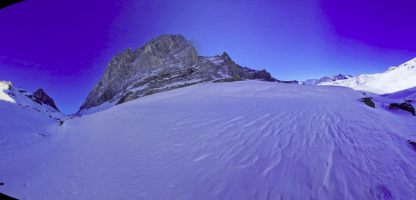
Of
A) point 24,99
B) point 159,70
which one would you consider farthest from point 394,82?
point 24,99

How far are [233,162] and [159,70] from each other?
8238 centimetres

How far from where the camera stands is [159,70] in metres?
87.2

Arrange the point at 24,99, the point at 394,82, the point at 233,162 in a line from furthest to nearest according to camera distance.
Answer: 1. the point at 394,82
2. the point at 24,99
3. the point at 233,162

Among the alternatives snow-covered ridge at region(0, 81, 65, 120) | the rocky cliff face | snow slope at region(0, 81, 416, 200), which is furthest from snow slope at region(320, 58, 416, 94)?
snow-covered ridge at region(0, 81, 65, 120)

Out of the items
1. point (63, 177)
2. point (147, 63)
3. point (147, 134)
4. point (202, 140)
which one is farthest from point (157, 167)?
point (147, 63)

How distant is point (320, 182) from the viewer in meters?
6.20

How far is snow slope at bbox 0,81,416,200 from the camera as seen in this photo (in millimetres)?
6250

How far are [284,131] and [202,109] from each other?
7237mm

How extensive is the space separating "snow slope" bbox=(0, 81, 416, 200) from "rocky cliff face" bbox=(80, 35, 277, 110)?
49.5 m

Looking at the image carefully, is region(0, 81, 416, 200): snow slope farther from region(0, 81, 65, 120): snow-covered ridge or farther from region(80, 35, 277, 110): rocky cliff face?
region(80, 35, 277, 110): rocky cliff face

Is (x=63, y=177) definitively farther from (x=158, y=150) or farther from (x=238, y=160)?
(x=238, y=160)

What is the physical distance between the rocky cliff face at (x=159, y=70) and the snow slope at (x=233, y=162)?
49.5 m

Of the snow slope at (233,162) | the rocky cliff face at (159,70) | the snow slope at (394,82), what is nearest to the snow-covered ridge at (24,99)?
the rocky cliff face at (159,70)

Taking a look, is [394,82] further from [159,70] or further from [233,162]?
[233,162]
